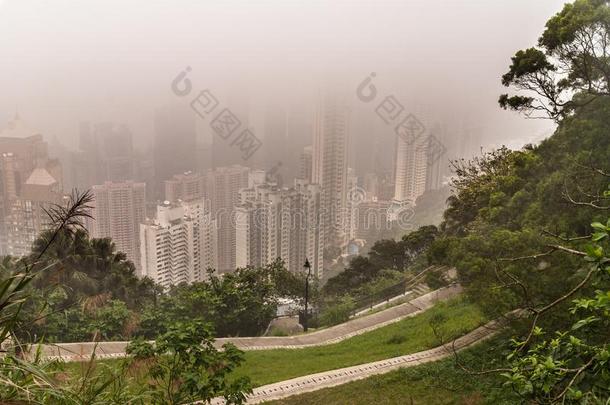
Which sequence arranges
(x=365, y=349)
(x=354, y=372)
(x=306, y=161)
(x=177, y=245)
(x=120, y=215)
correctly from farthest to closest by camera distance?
1. (x=306, y=161)
2. (x=120, y=215)
3. (x=177, y=245)
4. (x=365, y=349)
5. (x=354, y=372)

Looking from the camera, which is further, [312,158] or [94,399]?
[312,158]

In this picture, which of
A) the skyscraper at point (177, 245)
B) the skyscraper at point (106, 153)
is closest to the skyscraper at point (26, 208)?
the skyscraper at point (177, 245)

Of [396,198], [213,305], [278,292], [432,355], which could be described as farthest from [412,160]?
[432,355]

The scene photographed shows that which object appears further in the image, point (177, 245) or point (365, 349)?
point (177, 245)

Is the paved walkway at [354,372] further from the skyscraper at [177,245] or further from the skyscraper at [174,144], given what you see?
the skyscraper at [174,144]

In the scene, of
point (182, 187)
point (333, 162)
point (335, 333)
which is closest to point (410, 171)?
point (333, 162)

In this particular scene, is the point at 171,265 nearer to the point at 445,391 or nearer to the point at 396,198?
the point at 396,198

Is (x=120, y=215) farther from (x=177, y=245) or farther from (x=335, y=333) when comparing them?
(x=335, y=333)
